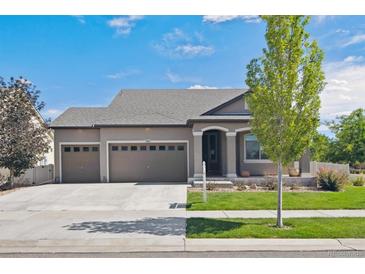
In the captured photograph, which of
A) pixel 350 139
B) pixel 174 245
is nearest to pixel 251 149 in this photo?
pixel 174 245

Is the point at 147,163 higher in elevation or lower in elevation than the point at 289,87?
lower

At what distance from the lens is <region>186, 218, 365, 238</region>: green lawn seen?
23.7 ft

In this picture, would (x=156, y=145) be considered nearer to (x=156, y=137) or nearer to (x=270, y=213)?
(x=156, y=137)

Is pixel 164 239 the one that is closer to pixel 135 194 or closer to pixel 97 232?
pixel 97 232

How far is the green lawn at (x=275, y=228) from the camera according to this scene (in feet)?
23.7

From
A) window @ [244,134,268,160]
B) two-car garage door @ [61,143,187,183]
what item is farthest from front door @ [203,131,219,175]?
window @ [244,134,268,160]

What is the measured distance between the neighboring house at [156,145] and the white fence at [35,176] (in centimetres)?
97

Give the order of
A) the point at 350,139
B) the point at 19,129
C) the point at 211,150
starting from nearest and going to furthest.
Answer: the point at 19,129
the point at 211,150
the point at 350,139

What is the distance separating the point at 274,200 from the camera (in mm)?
12086

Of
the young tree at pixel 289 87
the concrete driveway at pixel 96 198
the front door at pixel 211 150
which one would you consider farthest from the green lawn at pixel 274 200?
the front door at pixel 211 150

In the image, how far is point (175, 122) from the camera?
1922 cm

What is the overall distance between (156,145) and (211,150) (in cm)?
373
